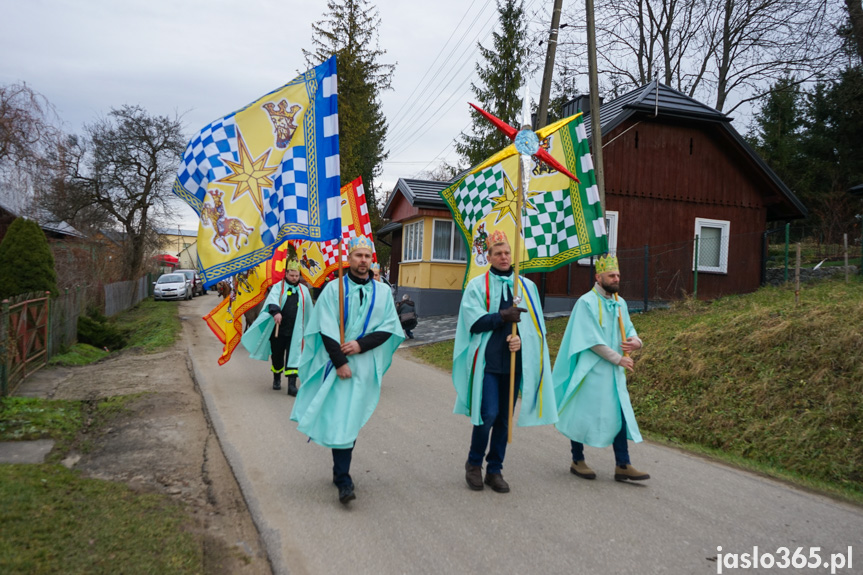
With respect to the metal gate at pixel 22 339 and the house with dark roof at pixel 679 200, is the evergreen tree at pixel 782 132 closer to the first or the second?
the house with dark roof at pixel 679 200

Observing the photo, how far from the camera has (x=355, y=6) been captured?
30750 mm

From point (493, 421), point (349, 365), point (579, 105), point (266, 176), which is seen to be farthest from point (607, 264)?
point (579, 105)

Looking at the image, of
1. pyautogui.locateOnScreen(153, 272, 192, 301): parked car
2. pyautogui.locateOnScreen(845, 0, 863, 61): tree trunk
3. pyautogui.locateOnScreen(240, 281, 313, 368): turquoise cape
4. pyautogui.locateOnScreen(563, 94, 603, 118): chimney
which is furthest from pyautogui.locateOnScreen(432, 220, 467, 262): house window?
pyautogui.locateOnScreen(153, 272, 192, 301): parked car

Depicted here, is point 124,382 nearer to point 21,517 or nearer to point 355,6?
point 21,517

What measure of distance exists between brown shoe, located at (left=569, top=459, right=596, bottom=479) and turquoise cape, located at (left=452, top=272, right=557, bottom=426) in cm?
64

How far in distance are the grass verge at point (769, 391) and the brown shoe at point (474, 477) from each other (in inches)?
110

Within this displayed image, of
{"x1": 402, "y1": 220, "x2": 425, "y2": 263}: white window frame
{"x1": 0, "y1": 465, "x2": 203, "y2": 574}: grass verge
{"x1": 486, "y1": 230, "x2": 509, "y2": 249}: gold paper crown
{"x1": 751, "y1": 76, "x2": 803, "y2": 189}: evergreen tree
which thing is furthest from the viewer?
{"x1": 751, "y1": 76, "x2": 803, "y2": 189}: evergreen tree

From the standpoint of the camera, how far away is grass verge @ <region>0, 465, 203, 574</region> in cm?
325

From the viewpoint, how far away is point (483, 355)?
4918 mm

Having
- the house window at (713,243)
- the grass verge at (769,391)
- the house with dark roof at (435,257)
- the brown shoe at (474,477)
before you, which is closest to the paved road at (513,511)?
the brown shoe at (474,477)

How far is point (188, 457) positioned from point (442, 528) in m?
2.64

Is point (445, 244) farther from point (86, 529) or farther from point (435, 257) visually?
point (86, 529)

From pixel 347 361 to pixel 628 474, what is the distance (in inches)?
95.8

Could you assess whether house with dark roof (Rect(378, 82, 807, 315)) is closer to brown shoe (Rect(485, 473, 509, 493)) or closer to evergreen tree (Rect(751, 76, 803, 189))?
evergreen tree (Rect(751, 76, 803, 189))
